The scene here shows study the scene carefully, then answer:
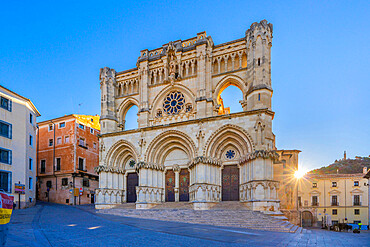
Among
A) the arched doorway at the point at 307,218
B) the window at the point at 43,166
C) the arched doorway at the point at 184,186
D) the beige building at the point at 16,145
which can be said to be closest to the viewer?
the arched doorway at the point at 184,186

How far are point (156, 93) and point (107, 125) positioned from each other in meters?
6.48

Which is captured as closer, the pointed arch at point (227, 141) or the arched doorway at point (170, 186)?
the pointed arch at point (227, 141)

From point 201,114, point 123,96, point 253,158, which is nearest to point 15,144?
point 123,96

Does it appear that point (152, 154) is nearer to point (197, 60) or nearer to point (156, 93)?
point (156, 93)

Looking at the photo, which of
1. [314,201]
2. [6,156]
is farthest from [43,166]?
[314,201]

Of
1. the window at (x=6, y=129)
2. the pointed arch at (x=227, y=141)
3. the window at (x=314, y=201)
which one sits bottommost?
the window at (x=314, y=201)

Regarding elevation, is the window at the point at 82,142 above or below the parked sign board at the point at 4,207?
above

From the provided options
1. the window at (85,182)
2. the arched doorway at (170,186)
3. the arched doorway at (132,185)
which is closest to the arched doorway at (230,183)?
the arched doorway at (170,186)

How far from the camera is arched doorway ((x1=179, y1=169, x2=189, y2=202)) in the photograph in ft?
88.2

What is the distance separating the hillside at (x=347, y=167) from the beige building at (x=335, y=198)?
3137 cm

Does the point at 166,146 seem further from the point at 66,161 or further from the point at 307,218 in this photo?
the point at 307,218

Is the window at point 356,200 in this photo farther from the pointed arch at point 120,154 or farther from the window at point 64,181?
the window at point 64,181

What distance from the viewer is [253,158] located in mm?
22406

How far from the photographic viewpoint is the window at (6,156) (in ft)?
89.5
